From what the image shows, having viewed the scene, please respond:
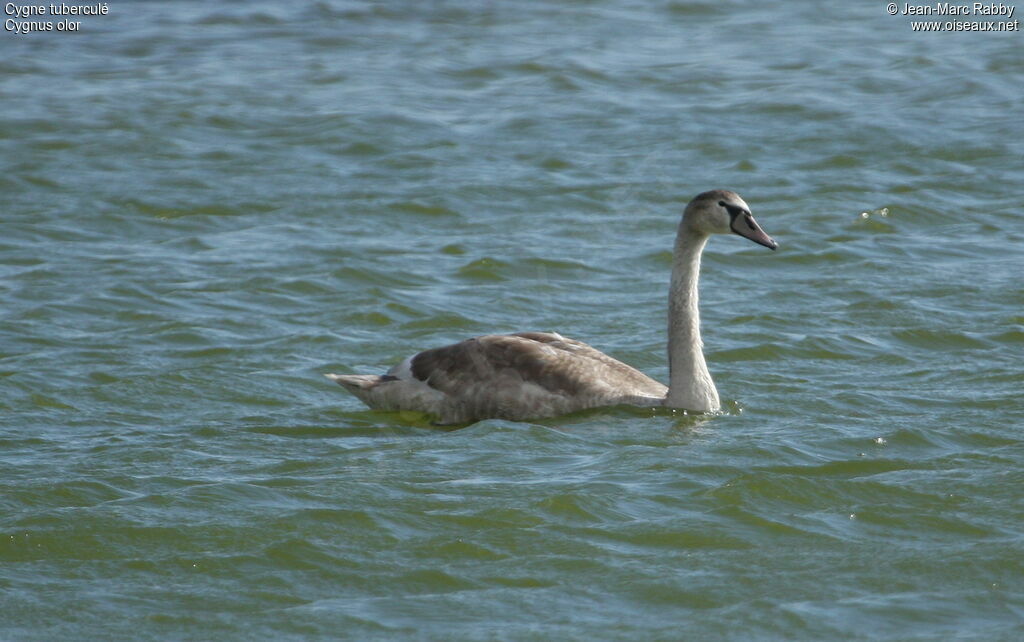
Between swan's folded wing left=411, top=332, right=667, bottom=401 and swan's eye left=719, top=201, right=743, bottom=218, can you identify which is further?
swan's folded wing left=411, top=332, right=667, bottom=401

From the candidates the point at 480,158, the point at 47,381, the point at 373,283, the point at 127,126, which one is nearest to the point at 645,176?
the point at 480,158

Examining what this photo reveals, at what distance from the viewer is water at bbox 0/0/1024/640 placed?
8023 millimetres

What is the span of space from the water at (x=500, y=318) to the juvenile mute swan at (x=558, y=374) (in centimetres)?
19

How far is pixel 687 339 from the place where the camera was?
439 inches

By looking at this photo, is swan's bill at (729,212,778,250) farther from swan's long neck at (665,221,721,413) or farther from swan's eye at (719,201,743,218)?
swan's long neck at (665,221,721,413)

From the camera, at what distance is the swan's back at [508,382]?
11195 mm

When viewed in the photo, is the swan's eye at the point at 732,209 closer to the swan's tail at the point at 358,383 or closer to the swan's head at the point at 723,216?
the swan's head at the point at 723,216

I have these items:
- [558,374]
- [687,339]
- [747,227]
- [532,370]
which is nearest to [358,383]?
[532,370]

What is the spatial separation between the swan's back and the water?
20cm

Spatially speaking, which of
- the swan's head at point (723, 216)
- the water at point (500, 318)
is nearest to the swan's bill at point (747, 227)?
the swan's head at point (723, 216)

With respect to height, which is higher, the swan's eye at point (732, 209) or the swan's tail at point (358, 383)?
the swan's eye at point (732, 209)

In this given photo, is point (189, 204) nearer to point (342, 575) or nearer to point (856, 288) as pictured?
point (856, 288)

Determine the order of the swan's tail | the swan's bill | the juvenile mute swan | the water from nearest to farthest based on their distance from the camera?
the water, the swan's bill, the juvenile mute swan, the swan's tail

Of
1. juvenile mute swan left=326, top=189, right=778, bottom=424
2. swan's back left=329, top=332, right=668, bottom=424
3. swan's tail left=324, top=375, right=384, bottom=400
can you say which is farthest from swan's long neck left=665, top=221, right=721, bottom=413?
swan's tail left=324, top=375, right=384, bottom=400
